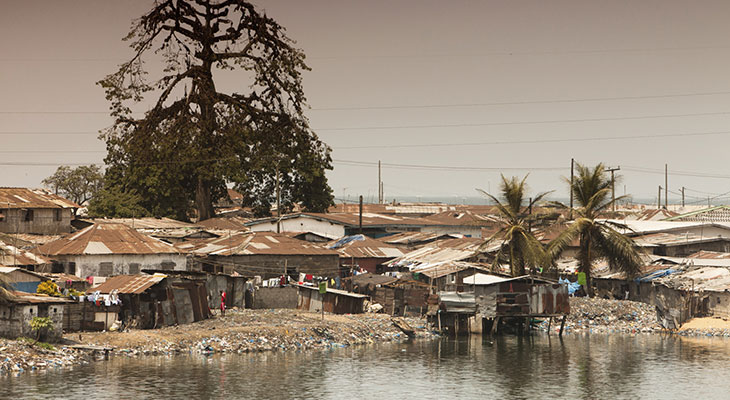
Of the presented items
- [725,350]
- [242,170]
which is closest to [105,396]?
[725,350]

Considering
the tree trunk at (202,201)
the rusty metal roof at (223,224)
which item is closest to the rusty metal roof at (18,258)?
the rusty metal roof at (223,224)

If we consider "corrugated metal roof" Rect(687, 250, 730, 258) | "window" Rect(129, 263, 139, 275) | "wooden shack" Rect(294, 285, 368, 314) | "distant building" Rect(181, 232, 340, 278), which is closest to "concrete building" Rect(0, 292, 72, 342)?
"window" Rect(129, 263, 139, 275)

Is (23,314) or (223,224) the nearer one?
(23,314)

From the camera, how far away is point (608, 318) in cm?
5841

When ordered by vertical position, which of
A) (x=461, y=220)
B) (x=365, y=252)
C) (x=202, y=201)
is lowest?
(x=365, y=252)

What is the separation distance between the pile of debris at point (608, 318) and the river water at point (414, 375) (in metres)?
6.02

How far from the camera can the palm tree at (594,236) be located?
6100 cm

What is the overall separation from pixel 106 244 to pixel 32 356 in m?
16.2

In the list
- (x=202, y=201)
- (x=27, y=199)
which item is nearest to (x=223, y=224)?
(x=202, y=201)

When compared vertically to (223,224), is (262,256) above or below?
below

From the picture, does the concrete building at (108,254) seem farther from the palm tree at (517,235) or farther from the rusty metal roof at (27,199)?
the palm tree at (517,235)

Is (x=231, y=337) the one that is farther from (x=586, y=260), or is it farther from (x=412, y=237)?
(x=412, y=237)

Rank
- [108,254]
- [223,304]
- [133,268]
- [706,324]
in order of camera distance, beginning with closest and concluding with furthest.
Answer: [223,304] → [108,254] → [133,268] → [706,324]

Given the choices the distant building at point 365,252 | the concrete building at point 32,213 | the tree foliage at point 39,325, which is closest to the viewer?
the tree foliage at point 39,325
